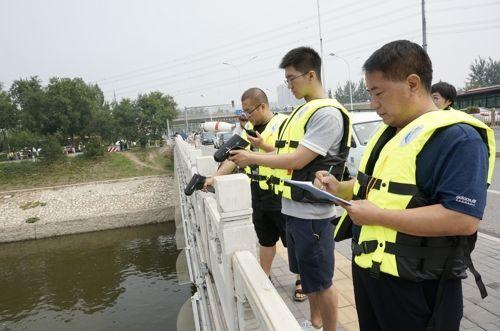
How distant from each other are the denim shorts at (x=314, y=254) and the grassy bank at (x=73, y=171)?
74.1 feet

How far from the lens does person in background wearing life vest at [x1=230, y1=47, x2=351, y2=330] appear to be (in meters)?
2.31

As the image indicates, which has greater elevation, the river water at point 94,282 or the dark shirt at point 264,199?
the dark shirt at point 264,199

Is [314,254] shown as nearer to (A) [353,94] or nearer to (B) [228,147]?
(B) [228,147]

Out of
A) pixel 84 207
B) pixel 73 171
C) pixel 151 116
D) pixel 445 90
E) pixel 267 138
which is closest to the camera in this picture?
pixel 267 138

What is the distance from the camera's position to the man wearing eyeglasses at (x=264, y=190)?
3193mm

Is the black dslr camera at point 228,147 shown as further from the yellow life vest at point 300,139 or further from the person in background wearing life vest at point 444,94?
the person in background wearing life vest at point 444,94

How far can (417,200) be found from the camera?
55.1 inches

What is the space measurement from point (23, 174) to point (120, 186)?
6450 millimetres

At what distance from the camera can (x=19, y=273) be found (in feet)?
47.5

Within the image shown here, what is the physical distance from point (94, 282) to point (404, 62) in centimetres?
1360

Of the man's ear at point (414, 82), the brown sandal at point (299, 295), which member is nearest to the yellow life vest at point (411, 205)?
the man's ear at point (414, 82)

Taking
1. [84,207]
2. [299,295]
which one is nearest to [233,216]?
[299,295]

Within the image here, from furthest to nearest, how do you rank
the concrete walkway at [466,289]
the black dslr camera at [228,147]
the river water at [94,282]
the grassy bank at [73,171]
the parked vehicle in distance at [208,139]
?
1. the parked vehicle in distance at [208,139]
2. the grassy bank at [73,171]
3. the river water at [94,282]
4. the concrete walkway at [466,289]
5. the black dslr camera at [228,147]

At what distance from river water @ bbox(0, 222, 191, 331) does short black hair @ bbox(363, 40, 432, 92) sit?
9192mm
